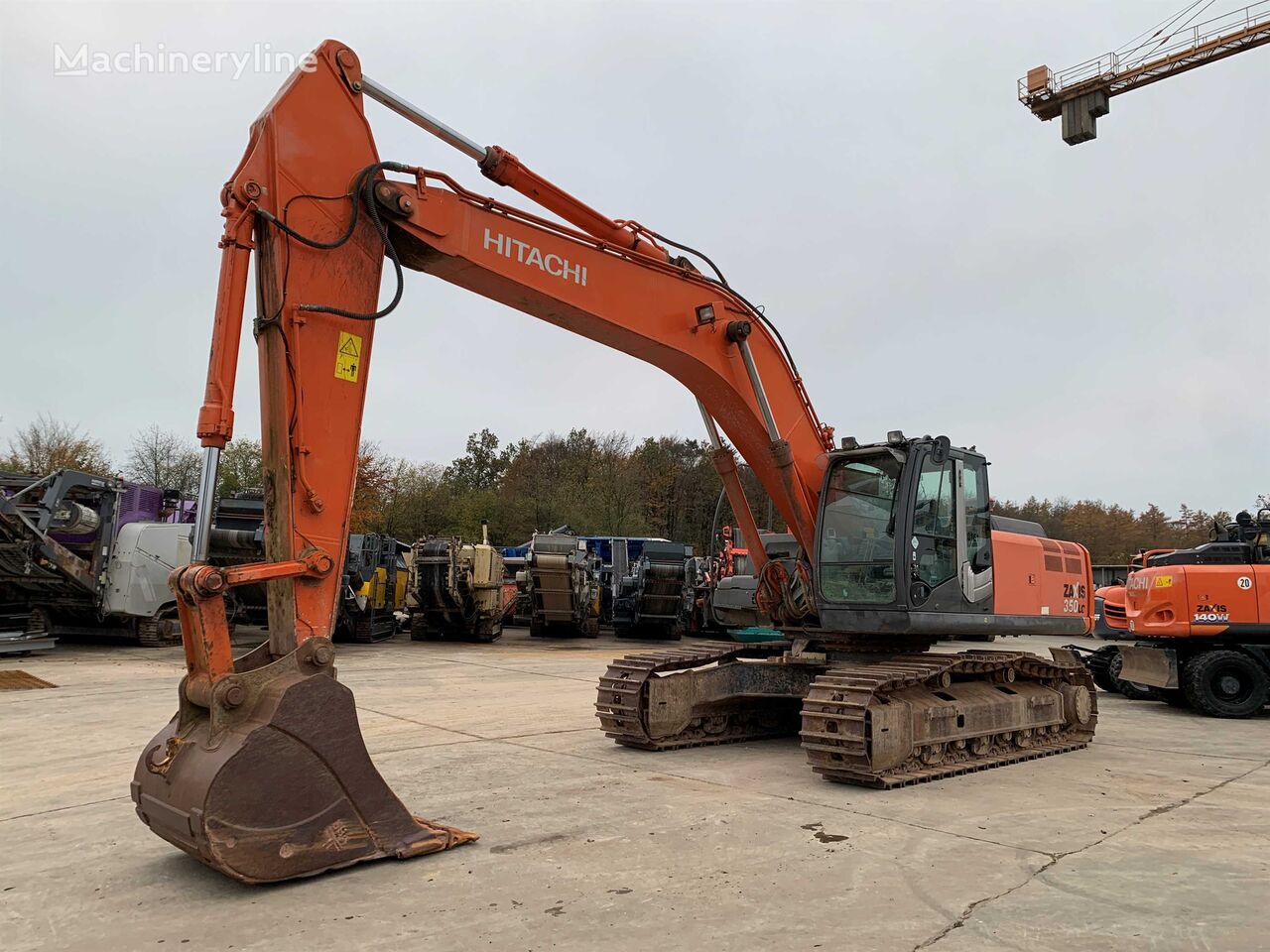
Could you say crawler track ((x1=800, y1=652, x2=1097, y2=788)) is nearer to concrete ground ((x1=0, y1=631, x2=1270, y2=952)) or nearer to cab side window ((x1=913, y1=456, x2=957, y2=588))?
concrete ground ((x1=0, y1=631, x2=1270, y2=952))

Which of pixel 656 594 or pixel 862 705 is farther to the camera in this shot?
pixel 656 594

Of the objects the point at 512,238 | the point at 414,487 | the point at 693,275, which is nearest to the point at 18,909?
the point at 512,238

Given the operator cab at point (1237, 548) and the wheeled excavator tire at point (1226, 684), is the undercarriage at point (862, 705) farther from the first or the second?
the operator cab at point (1237, 548)

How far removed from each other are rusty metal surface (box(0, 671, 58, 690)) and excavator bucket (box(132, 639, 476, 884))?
8646 mm

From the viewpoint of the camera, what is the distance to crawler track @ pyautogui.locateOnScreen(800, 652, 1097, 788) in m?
6.51

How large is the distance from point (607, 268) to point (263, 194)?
245cm

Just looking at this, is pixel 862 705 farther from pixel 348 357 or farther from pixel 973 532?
pixel 348 357

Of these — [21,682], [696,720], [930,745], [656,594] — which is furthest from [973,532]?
[656,594]

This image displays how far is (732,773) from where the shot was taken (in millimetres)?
7051

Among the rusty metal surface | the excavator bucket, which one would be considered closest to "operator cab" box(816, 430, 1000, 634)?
the excavator bucket

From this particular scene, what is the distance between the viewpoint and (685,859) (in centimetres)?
480

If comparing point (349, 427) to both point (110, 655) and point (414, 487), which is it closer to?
point (110, 655)

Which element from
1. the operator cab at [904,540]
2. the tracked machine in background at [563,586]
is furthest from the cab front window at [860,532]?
the tracked machine in background at [563,586]

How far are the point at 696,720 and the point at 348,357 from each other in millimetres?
4642
